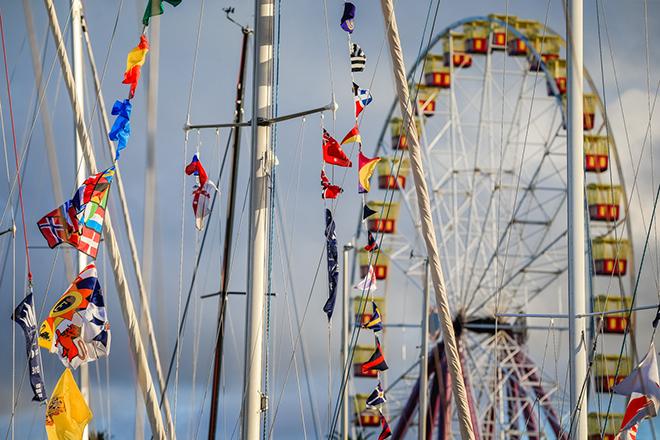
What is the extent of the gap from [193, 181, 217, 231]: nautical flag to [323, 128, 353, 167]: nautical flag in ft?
9.12

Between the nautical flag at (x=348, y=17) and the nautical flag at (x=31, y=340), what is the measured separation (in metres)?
5.63

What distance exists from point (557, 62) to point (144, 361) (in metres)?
31.5

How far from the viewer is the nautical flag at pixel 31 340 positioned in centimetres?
1797

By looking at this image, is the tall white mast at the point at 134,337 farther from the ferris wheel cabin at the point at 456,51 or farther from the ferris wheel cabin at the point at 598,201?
the ferris wheel cabin at the point at 456,51

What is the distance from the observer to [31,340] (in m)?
18.1

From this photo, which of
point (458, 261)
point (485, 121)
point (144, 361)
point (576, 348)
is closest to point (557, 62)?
point (485, 121)

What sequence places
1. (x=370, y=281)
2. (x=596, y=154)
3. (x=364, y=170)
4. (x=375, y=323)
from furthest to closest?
(x=596, y=154) < (x=375, y=323) < (x=364, y=170) < (x=370, y=281)

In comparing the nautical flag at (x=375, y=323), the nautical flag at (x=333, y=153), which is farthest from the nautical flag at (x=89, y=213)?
the nautical flag at (x=375, y=323)

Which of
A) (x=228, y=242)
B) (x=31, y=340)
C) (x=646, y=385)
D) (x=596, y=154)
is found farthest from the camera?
(x=596, y=154)

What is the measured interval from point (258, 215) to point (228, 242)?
6.90 metres

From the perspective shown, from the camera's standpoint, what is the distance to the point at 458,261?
137ft

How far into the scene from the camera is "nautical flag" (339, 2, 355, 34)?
15461 mm

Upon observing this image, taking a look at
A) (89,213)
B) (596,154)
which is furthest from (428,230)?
(596,154)

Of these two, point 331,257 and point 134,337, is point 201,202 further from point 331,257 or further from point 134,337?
point 134,337
